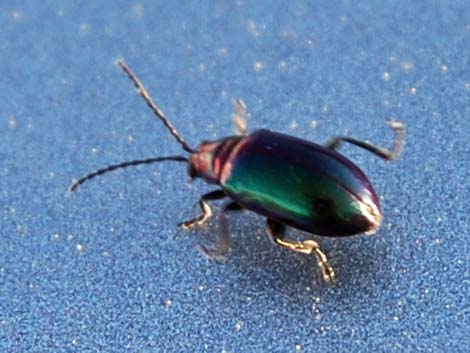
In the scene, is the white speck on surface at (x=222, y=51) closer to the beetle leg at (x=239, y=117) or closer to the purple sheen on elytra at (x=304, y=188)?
the beetle leg at (x=239, y=117)

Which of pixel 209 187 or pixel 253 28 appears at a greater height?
pixel 253 28

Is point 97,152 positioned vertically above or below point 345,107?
below

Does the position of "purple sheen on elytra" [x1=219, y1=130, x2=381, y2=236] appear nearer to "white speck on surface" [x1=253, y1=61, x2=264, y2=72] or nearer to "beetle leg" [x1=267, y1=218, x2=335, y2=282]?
"beetle leg" [x1=267, y1=218, x2=335, y2=282]

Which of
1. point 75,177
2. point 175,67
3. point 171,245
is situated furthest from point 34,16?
point 171,245

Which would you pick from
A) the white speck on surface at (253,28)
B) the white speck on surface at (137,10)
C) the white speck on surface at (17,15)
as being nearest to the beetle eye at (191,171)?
the white speck on surface at (253,28)

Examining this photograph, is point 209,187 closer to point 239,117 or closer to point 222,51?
point 239,117

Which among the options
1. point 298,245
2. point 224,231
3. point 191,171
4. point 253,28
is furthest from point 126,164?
point 253,28

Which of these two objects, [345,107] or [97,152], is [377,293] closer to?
[345,107]
